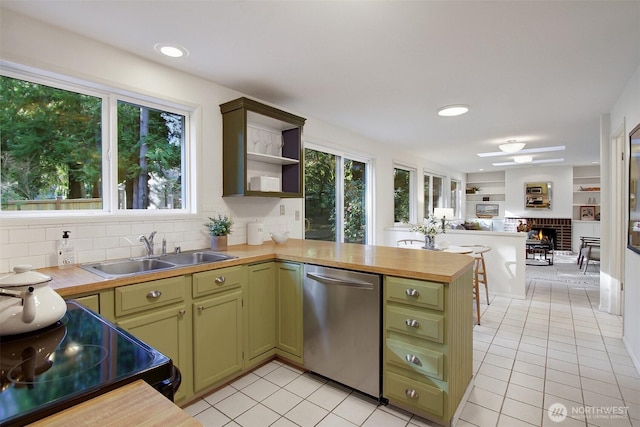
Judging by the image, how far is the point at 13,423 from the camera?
58 cm

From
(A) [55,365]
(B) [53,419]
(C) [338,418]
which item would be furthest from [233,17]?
(C) [338,418]

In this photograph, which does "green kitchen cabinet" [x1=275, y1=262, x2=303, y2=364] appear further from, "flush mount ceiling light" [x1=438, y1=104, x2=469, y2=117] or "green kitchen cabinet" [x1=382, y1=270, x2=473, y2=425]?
"flush mount ceiling light" [x1=438, y1=104, x2=469, y2=117]

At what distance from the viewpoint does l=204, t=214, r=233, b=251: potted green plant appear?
107 inches

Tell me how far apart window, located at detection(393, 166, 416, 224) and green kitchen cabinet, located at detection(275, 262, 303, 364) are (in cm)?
381

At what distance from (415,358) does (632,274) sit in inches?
86.5

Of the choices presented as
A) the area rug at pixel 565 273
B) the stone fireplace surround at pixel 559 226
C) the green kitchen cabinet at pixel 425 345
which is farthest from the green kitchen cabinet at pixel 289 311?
the stone fireplace surround at pixel 559 226

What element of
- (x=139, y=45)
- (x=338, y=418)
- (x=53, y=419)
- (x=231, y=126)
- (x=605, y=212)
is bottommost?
(x=338, y=418)

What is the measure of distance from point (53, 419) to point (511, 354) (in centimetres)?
312

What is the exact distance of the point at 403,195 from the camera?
21.1ft

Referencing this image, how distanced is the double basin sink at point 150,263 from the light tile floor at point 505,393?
905 millimetres

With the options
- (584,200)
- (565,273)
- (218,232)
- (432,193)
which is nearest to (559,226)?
(584,200)

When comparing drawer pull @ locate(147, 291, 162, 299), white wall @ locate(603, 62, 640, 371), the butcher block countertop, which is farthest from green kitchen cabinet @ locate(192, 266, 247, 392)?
white wall @ locate(603, 62, 640, 371)

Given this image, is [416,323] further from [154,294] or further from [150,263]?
[150,263]

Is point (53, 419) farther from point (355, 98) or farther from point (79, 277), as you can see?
point (355, 98)
